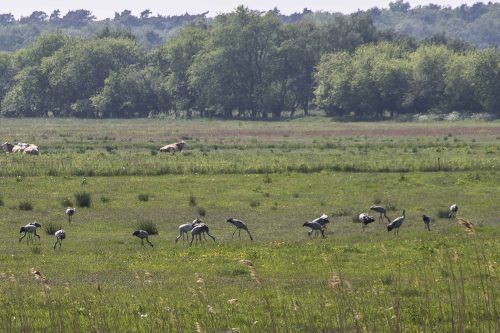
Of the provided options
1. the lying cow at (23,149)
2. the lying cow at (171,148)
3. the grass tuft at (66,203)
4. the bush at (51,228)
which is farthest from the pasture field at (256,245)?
the lying cow at (23,149)

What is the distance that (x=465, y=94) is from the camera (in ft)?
508

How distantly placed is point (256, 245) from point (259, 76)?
147 metres

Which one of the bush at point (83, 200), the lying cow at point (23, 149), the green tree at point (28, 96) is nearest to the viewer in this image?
the bush at point (83, 200)

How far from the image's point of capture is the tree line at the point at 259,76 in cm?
16000

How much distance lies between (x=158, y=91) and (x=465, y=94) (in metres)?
54.2

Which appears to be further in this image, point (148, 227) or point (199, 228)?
point (148, 227)

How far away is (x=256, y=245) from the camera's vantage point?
31969 mm

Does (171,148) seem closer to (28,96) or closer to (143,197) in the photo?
(143,197)

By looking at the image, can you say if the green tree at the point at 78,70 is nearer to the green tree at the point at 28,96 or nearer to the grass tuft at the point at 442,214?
the green tree at the point at 28,96

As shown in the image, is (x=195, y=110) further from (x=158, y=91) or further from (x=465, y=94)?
(x=465, y=94)

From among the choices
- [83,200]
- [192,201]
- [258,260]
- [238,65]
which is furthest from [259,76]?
[258,260]

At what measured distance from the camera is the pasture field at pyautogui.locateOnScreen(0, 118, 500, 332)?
19078mm

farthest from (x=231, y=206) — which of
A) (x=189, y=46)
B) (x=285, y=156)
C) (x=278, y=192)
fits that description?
(x=189, y=46)

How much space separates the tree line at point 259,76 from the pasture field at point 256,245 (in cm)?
7667
